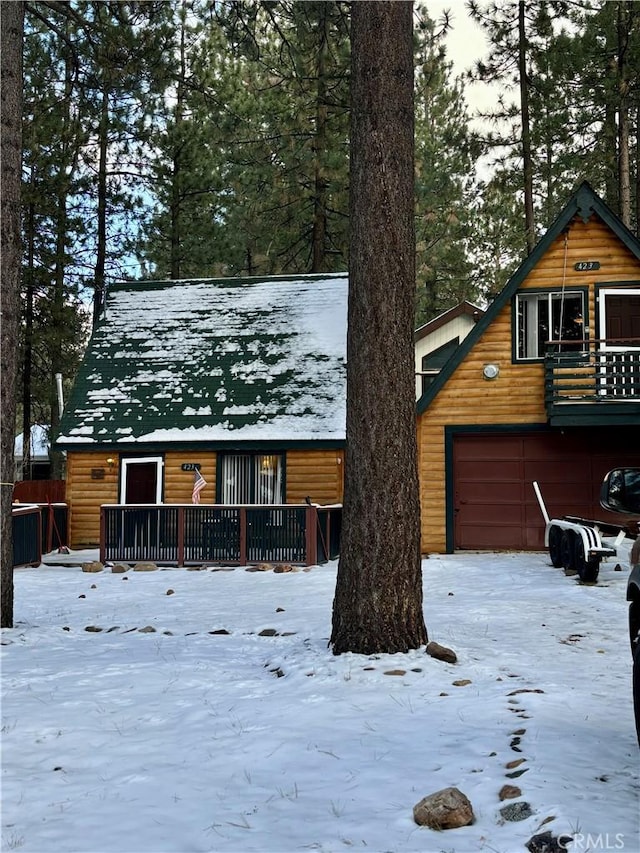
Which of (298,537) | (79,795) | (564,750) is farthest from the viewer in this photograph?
(298,537)

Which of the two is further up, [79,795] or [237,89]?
[237,89]

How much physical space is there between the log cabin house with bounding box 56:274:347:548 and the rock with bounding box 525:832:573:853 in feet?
51.3

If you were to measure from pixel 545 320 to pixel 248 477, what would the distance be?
7888 millimetres

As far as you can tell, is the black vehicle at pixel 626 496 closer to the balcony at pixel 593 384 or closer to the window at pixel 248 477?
the balcony at pixel 593 384

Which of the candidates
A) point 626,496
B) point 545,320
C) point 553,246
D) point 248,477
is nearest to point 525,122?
point 553,246

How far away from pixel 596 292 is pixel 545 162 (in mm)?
13563

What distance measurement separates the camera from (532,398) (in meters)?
18.0

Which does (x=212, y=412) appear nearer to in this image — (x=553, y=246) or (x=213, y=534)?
(x=213, y=534)

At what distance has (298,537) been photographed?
16.6m

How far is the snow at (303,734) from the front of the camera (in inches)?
158

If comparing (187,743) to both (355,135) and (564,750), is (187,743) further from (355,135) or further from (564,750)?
(355,135)

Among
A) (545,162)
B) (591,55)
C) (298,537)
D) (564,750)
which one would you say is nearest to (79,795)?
(564,750)

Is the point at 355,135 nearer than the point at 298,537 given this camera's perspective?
Yes

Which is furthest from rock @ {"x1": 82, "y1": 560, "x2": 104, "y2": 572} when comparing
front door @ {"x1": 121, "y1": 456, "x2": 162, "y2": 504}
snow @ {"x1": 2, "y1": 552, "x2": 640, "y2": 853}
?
snow @ {"x1": 2, "y1": 552, "x2": 640, "y2": 853}
